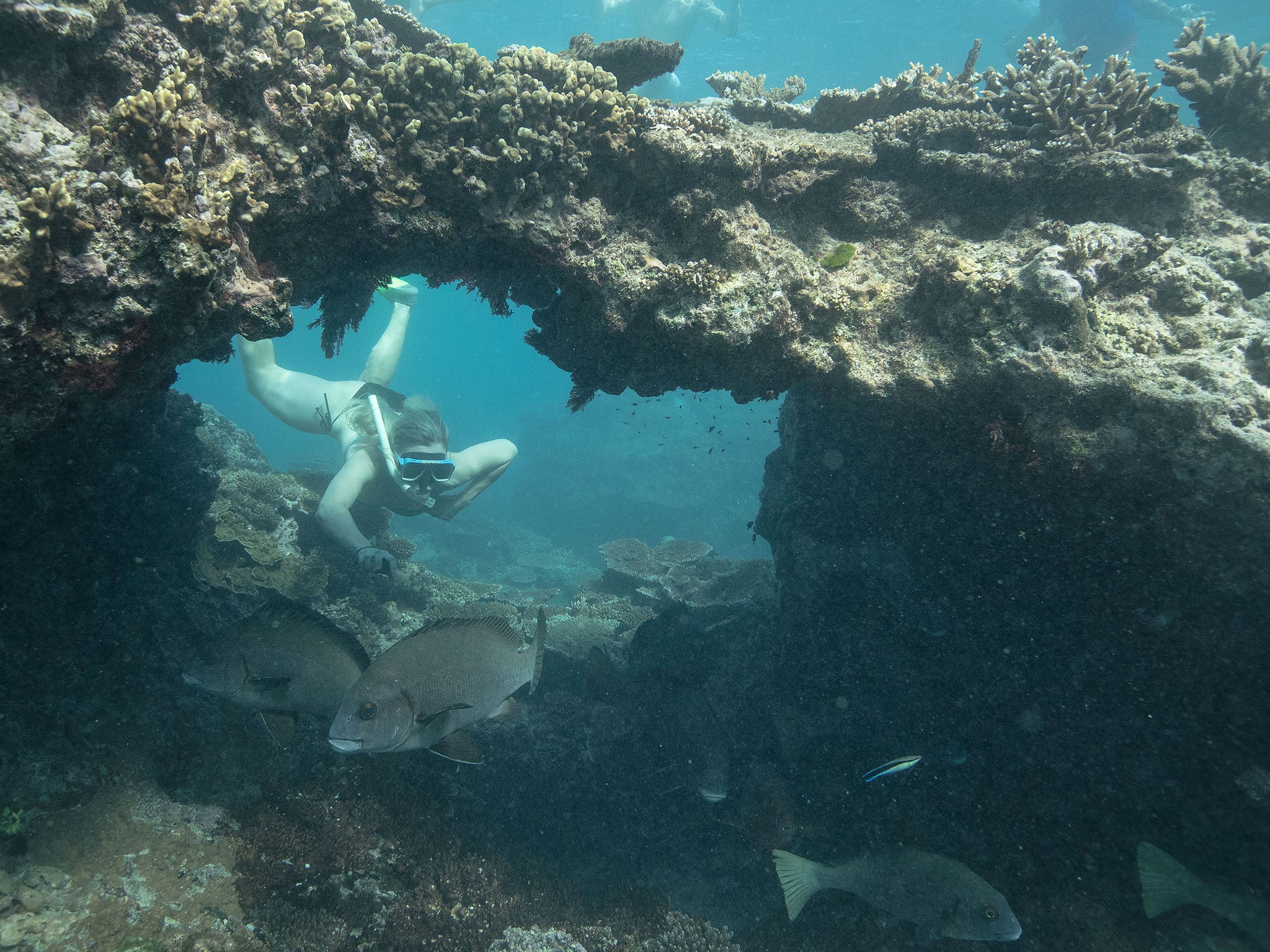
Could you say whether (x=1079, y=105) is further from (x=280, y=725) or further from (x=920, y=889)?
(x=280, y=725)

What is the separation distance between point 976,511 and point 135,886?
651 centimetres

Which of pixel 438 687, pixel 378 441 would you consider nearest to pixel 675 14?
pixel 378 441

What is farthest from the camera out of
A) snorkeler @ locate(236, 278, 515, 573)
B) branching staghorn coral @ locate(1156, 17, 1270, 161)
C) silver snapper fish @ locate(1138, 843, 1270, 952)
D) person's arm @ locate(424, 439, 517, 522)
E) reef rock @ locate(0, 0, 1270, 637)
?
person's arm @ locate(424, 439, 517, 522)

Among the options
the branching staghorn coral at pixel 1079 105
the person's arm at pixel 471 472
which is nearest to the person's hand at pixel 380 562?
the person's arm at pixel 471 472

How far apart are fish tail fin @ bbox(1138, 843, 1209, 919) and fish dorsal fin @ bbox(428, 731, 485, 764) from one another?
4.90 m

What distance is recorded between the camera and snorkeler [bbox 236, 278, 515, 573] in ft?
24.7

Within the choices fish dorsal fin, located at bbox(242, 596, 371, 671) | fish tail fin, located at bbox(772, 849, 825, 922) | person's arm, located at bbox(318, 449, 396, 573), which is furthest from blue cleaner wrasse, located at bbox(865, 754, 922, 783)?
person's arm, located at bbox(318, 449, 396, 573)

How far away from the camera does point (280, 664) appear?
328cm

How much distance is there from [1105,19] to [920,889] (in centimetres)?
3527

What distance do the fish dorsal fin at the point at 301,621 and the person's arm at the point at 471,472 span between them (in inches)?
197

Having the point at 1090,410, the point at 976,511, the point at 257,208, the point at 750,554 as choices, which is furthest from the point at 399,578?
the point at 750,554

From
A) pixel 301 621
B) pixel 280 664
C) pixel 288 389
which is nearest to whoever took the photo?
pixel 280 664

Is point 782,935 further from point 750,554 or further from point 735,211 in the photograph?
point 750,554

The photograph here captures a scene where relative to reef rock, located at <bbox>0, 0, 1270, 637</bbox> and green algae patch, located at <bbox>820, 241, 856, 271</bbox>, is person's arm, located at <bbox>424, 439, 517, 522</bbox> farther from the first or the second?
green algae patch, located at <bbox>820, 241, 856, 271</bbox>
